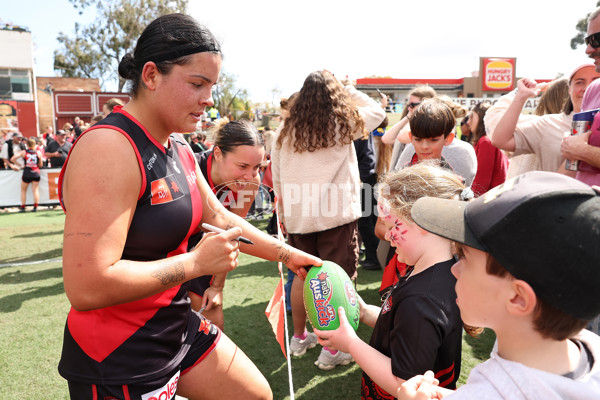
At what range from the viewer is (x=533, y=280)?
1.01m

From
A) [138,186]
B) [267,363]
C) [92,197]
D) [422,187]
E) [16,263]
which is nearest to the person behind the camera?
[92,197]

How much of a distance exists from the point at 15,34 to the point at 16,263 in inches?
1657

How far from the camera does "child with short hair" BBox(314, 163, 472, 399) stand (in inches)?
Result: 67.2

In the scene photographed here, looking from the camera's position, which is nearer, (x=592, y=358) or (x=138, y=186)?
(x=592, y=358)

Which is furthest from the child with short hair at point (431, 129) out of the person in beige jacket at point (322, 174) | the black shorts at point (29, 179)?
the black shorts at point (29, 179)

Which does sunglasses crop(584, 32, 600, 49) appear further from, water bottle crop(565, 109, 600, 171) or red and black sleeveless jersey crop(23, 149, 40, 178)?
red and black sleeveless jersey crop(23, 149, 40, 178)

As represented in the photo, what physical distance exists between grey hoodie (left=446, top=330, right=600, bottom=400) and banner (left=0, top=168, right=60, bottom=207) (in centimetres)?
1454

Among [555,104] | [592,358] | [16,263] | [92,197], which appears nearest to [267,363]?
[92,197]

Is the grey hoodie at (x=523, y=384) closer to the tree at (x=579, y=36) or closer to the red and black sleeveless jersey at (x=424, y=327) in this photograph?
the red and black sleeveless jersey at (x=424, y=327)

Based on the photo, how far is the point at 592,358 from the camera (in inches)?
44.4

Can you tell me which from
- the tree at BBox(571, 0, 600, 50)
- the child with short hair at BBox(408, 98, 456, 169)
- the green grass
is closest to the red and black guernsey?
the green grass

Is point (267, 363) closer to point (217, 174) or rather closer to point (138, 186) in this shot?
point (217, 174)

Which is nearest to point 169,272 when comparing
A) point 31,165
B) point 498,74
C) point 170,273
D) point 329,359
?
point 170,273

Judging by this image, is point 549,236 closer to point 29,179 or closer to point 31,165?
point 31,165
